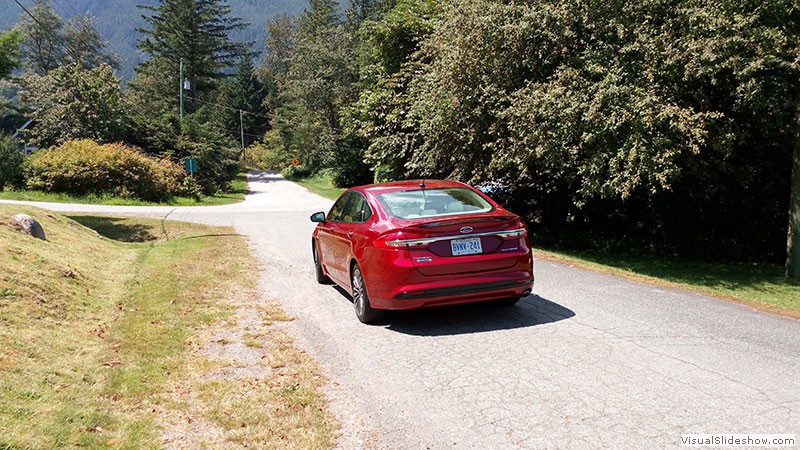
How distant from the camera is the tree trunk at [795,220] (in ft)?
35.5

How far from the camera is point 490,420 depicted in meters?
3.78

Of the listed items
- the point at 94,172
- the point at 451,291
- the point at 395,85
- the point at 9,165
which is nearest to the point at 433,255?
the point at 451,291

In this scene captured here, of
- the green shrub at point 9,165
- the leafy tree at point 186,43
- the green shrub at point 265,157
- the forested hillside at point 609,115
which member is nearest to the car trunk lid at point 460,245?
the forested hillside at point 609,115

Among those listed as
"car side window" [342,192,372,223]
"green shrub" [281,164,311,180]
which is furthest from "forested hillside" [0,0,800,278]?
"green shrub" [281,164,311,180]

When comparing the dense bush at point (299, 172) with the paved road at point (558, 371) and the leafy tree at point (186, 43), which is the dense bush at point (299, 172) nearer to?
the leafy tree at point (186, 43)

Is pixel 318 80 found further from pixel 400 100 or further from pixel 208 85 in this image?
pixel 400 100

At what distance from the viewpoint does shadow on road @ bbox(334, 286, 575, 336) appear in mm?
6016

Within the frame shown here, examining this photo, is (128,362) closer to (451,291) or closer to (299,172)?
(451,291)

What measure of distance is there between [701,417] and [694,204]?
487 inches

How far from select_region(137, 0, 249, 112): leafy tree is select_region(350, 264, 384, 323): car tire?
55829 mm

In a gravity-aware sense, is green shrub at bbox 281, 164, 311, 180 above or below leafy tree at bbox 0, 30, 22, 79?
below

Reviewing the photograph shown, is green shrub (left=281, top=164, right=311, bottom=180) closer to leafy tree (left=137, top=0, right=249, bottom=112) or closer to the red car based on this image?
leafy tree (left=137, top=0, right=249, bottom=112)

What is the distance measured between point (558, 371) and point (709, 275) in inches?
355

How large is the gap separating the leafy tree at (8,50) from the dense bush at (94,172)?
14.6 metres
